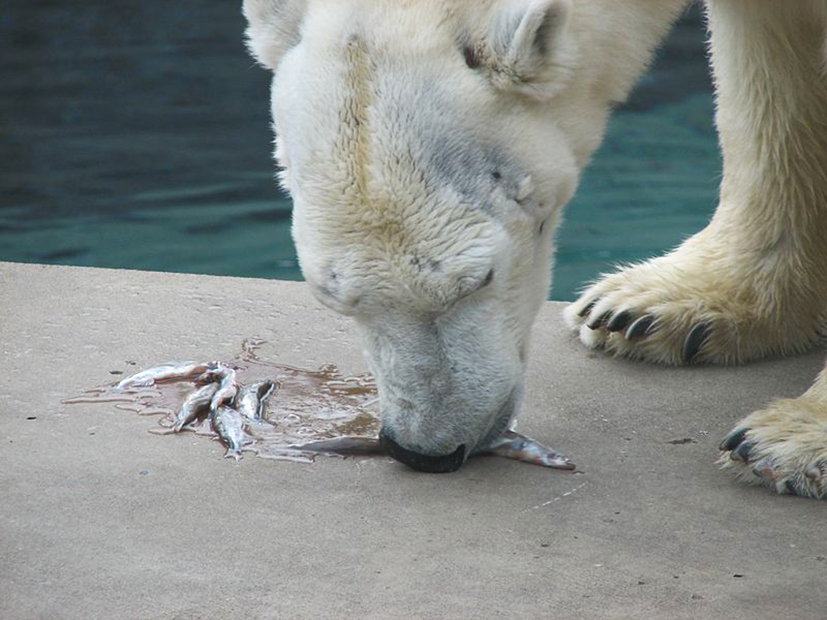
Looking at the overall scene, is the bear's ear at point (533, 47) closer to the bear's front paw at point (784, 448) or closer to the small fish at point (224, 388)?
the bear's front paw at point (784, 448)

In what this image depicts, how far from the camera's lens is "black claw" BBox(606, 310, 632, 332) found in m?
2.92

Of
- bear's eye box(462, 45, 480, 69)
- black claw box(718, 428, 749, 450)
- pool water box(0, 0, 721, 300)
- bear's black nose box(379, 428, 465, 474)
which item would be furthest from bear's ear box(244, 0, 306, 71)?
pool water box(0, 0, 721, 300)

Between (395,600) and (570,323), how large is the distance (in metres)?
1.35

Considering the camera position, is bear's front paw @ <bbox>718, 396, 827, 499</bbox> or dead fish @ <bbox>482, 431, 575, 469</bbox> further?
dead fish @ <bbox>482, 431, 575, 469</bbox>

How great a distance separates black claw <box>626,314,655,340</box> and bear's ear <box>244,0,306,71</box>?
1071 mm

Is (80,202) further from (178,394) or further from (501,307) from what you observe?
(501,307)

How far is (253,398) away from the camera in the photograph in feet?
8.74

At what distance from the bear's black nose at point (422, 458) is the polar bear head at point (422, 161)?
0.33 feet

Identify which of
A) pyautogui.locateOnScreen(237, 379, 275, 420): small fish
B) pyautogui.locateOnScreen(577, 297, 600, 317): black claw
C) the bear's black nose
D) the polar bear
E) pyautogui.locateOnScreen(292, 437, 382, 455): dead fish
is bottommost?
pyautogui.locateOnScreen(237, 379, 275, 420): small fish

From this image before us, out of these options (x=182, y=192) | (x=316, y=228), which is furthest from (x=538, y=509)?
(x=182, y=192)

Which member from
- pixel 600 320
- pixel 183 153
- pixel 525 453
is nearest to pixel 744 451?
pixel 525 453

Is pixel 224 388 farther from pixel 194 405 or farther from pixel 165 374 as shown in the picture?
pixel 165 374

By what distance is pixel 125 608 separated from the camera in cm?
189

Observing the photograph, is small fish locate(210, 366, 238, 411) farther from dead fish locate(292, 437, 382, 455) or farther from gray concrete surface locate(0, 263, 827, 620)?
dead fish locate(292, 437, 382, 455)
